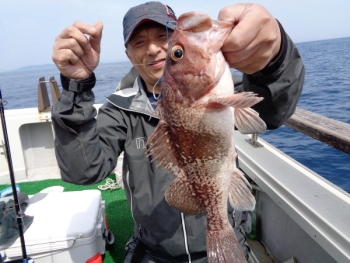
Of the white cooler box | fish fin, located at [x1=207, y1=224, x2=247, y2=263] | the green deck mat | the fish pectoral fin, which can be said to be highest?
the fish pectoral fin

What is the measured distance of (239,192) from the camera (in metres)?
1.83

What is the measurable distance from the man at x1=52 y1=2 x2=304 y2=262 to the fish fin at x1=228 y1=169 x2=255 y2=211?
1.76ft

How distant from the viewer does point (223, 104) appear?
152 cm

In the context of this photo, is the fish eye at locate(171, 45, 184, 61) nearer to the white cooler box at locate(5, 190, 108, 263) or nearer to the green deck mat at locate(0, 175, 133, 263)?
the white cooler box at locate(5, 190, 108, 263)

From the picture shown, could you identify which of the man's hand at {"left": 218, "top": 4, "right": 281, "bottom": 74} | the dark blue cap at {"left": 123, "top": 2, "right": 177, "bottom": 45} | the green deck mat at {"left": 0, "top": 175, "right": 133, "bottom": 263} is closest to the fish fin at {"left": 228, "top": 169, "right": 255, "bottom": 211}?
the man's hand at {"left": 218, "top": 4, "right": 281, "bottom": 74}

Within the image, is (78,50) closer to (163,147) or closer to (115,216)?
(163,147)

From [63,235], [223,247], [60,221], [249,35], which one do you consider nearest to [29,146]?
[60,221]

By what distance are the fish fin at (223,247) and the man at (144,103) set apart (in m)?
0.50

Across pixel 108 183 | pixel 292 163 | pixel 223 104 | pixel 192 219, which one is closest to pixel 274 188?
pixel 292 163

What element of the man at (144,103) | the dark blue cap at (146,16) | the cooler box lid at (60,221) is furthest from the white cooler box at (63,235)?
the dark blue cap at (146,16)

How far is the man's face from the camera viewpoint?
2.31 meters

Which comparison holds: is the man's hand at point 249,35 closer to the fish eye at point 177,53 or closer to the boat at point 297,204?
the fish eye at point 177,53

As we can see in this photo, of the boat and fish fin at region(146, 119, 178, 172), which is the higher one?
fish fin at region(146, 119, 178, 172)

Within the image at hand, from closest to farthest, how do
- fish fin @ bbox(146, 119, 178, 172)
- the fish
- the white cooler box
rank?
the fish < fish fin @ bbox(146, 119, 178, 172) < the white cooler box
